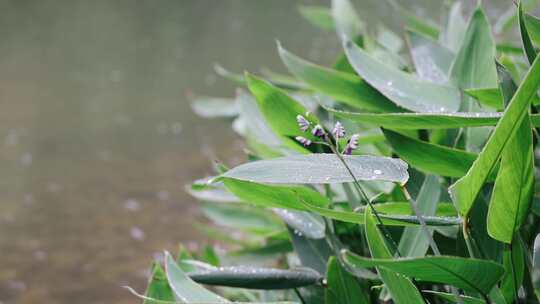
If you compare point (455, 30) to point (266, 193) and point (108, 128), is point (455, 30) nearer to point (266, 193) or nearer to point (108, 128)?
point (266, 193)

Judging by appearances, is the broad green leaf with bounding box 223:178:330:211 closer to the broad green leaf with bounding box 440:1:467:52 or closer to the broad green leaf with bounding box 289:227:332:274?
the broad green leaf with bounding box 289:227:332:274

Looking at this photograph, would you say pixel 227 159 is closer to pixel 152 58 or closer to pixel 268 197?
pixel 152 58

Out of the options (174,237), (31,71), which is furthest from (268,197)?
(31,71)

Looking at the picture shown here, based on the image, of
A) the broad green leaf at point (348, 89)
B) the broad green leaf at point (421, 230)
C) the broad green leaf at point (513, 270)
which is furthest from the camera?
the broad green leaf at point (348, 89)

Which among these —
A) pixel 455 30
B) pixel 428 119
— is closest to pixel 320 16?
pixel 455 30

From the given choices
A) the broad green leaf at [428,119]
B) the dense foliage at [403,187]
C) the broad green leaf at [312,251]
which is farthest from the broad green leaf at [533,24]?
the broad green leaf at [312,251]

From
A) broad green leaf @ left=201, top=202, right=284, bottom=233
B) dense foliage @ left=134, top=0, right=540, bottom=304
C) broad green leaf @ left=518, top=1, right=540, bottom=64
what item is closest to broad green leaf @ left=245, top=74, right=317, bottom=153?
dense foliage @ left=134, top=0, right=540, bottom=304

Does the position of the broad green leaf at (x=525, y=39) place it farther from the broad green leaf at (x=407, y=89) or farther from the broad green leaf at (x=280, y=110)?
the broad green leaf at (x=280, y=110)
